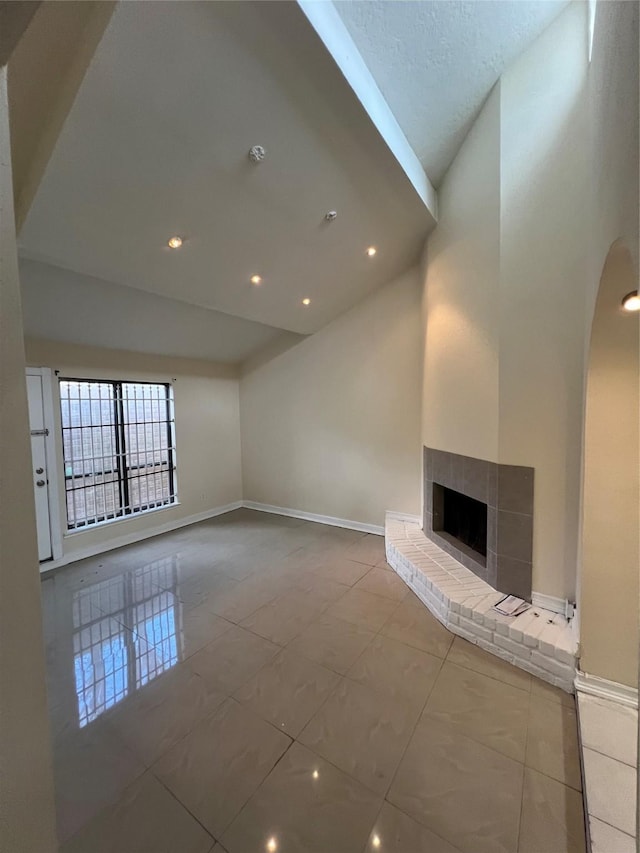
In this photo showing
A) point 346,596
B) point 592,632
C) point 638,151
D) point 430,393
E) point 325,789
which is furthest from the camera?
point 430,393

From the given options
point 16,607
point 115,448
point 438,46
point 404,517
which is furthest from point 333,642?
point 438,46

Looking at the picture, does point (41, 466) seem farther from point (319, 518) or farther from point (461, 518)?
point (461, 518)

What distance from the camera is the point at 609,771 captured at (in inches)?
57.3

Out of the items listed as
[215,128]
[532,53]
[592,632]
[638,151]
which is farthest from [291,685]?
[532,53]

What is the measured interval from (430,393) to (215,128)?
8.83 ft

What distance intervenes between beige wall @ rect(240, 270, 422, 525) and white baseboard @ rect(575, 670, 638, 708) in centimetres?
231

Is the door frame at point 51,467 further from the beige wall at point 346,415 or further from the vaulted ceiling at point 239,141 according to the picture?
the beige wall at point 346,415

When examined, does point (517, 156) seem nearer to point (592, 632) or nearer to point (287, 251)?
point (287, 251)

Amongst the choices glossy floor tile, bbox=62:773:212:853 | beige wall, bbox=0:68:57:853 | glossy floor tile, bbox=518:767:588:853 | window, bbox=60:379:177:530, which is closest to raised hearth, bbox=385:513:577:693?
glossy floor tile, bbox=518:767:588:853

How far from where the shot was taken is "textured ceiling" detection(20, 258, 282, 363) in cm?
285

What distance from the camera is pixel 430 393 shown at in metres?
3.51

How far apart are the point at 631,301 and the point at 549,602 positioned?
76.3 inches

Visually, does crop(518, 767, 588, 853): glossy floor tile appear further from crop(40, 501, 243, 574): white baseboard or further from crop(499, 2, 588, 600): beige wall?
crop(40, 501, 243, 574): white baseboard

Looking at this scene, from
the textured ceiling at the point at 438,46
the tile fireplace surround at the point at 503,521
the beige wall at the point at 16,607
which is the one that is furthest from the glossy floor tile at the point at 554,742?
the textured ceiling at the point at 438,46
